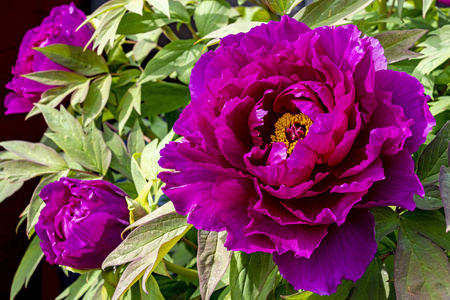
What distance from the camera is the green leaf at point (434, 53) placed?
348 mm

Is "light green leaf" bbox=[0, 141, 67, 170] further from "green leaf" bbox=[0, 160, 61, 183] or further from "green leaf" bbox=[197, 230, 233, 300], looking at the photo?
"green leaf" bbox=[197, 230, 233, 300]

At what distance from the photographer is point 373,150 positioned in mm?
213

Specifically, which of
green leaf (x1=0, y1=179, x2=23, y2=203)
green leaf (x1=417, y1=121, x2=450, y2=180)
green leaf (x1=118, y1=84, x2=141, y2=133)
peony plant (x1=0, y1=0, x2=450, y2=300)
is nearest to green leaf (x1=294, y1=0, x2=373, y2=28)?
peony plant (x1=0, y1=0, x2=450, y2=300)

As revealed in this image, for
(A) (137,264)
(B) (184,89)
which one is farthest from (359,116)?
(B) (184,89)

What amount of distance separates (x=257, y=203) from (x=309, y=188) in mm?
29

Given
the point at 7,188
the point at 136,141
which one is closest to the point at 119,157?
the point at 136,141

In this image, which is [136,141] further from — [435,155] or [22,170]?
[435,155]

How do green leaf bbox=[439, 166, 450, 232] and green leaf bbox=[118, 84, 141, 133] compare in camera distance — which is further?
green leaf bbox=[118, 84, 141, 133]

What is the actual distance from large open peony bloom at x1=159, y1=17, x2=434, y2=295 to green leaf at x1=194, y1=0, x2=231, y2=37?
233 millimetres

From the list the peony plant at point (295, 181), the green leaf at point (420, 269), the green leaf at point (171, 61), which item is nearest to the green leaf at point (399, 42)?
the peony plant at point (295, 181)

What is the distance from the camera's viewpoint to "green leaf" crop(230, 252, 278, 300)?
262 millimetres

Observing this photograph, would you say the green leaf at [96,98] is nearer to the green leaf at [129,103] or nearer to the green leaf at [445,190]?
the green leaf at [129,103]

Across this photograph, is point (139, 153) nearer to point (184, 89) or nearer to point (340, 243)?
point (184, 89)

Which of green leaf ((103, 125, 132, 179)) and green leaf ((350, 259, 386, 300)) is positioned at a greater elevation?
green leaf ((350, 259, 386, 300))
